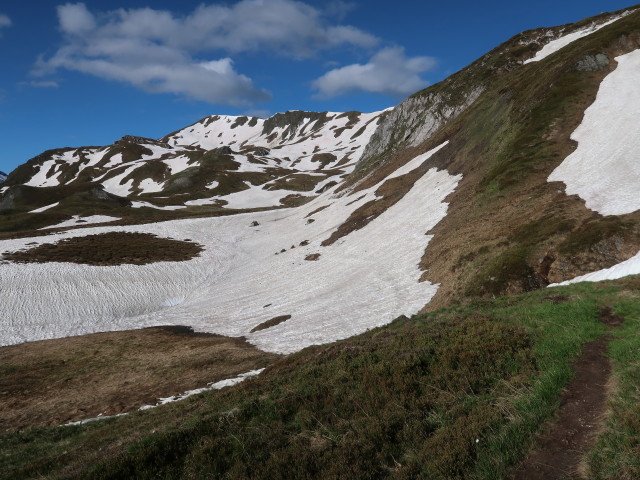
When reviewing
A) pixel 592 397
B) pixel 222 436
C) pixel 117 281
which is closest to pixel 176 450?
pixel 222 436

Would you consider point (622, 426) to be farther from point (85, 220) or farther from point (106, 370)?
point (85, 220)

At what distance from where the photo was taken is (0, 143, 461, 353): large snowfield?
29141 millimetres

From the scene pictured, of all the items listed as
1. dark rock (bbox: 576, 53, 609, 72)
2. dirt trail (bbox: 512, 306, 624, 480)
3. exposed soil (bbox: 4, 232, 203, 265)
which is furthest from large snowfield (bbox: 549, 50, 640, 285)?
exposed soil (bbox: 4, 232, 203, 265)

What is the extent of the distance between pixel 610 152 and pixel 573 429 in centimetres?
3341

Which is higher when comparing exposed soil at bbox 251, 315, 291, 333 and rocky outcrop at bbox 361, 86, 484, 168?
rocky outcrop at bbox 361, 86, 484, 168

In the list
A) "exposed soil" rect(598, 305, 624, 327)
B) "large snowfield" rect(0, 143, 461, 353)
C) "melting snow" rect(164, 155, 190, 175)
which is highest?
"melting snow" rect(164, 155, 190, 175)

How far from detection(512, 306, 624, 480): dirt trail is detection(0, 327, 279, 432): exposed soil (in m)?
16.2

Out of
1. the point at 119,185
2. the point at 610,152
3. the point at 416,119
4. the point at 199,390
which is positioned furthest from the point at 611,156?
the point at 119,185

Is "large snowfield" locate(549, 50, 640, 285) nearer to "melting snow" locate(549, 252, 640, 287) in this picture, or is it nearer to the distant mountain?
"melting snow" locate(549, 252, 640, 287)

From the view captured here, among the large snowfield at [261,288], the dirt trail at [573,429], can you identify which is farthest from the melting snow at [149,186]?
the dirt trail at [573,429]

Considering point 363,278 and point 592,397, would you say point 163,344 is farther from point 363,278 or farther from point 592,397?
point 592,397

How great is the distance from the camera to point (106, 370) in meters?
26.7

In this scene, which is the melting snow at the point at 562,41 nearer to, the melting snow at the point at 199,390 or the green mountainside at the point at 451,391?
the green mountainside at the point at 451,391

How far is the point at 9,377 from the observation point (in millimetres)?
25844
